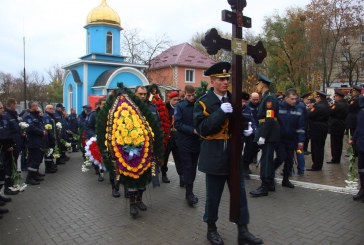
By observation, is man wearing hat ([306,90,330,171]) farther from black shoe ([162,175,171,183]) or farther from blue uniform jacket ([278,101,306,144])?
black shoe ([162,175,171,183])

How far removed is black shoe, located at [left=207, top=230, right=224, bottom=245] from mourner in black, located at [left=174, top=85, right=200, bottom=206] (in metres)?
1.65

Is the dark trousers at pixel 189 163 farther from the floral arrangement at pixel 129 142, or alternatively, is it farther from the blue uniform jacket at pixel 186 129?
the floral arrangement at pixel 129 142

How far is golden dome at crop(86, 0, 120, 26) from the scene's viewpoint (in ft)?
89.0

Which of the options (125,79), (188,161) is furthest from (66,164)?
(125,79)

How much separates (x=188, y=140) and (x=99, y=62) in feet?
72.5

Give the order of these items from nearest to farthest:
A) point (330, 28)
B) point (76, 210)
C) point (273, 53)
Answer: point (76, 210) < point (330, 28) < point (273, 53)

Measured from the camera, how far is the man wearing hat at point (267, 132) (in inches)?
256

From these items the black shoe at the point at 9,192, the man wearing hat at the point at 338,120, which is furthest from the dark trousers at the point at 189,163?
the man wearing hat at the point at 338,120

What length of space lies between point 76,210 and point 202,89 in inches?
135

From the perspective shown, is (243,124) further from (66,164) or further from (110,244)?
(66,164)

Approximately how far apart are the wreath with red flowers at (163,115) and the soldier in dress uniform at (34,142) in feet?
10.5

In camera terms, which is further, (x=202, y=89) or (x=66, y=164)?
(x=66, y=164)

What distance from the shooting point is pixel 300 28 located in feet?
123

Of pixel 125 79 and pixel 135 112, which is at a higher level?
A: pixel 125 79
